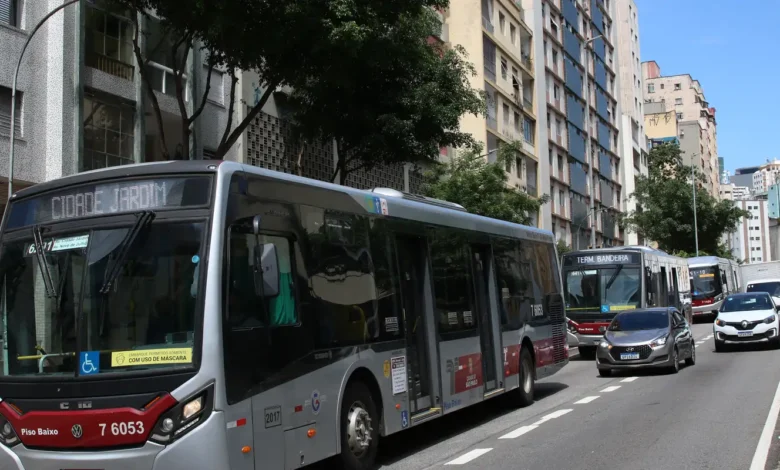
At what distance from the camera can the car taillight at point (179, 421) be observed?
6.70 meters

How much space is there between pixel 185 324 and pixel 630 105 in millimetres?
81261

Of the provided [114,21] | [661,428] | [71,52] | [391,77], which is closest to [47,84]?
[71,52]

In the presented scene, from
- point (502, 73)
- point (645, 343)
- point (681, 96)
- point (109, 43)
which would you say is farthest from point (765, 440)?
point (681, 96)

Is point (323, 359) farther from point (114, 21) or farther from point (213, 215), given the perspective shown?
point (114, 21)

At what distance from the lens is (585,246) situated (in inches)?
2571

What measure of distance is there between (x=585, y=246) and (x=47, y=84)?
51.5 m

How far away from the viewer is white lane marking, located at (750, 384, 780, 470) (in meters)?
8.70

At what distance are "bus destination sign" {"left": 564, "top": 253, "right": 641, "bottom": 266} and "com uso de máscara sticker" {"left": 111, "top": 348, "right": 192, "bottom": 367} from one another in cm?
2008

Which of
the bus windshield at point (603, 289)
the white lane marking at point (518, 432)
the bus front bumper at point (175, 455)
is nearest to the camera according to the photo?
the bus front bumper at point (175, 455)

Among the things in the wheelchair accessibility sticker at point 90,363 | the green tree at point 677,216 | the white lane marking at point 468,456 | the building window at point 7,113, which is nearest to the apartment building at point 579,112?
the green tree at point 677,216

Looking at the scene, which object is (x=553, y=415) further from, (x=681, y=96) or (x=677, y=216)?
(x=681, y=96)

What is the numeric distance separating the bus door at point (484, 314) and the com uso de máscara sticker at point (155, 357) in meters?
6.75

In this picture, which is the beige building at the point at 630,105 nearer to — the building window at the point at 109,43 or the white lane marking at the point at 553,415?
the building window at the point at 109,43

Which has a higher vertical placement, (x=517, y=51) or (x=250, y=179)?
(x=517, y=51)
